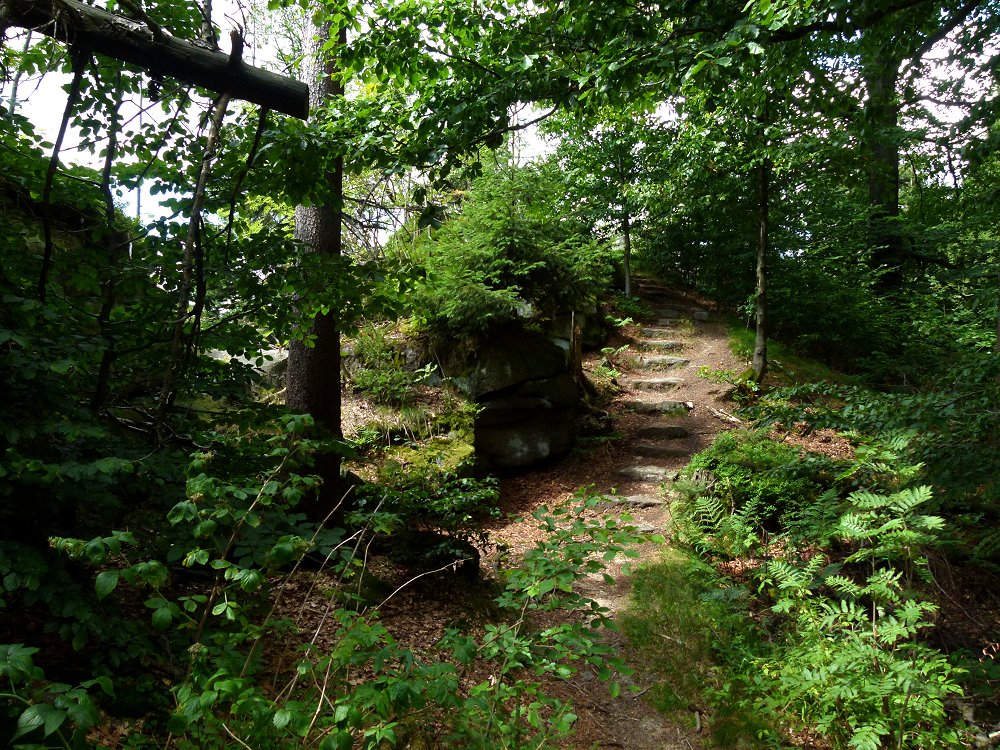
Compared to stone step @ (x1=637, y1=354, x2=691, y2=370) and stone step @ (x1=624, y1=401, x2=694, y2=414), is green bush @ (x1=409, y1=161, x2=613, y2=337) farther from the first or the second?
stone step @ (x1=637, y1=354, x2=691, y2=370)

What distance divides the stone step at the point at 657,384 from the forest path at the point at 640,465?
0.07ft

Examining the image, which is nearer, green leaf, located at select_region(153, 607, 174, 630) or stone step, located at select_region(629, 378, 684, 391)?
green leaf, located at select_region(153, 607, 174, 630)

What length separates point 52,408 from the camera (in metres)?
2.10

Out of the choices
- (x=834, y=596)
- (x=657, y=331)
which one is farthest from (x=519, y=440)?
(x=657, y=331)

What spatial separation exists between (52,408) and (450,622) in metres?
3.50

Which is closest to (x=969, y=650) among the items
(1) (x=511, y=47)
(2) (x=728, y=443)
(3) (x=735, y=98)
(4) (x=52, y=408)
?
(2) (x=728, y=443)

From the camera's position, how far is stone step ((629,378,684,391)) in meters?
11.3

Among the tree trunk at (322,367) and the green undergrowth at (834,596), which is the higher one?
the tree trunk at (322,367)

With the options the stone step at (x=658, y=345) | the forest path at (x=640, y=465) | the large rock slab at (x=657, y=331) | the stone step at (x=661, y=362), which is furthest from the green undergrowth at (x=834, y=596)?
the large rock slab at (x=657, y=331)

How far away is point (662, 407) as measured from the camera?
10234 millimetres

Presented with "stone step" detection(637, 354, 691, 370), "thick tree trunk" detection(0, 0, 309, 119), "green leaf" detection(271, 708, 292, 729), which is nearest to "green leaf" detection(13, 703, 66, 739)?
"green leaf" detection(271, 708, 292, 729)

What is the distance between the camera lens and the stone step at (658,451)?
8.67m

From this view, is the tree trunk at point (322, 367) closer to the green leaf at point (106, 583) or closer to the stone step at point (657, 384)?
the green leaf at point (106, 583)

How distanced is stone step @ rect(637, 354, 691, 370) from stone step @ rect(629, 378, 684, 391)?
849 millimetres
